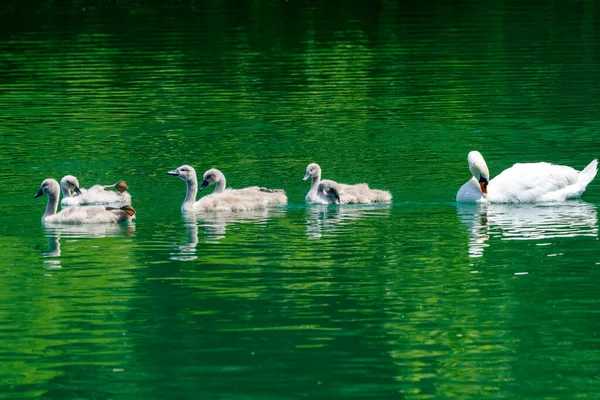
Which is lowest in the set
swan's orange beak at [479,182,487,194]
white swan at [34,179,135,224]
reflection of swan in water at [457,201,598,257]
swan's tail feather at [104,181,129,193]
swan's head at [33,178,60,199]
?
reflection of swan in water at [457,201,598,257]

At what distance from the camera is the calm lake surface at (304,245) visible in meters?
12.2

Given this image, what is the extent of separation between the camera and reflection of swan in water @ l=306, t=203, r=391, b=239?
18.7 m

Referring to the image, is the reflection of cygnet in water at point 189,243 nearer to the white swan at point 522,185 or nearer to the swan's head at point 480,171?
the white swan at point 522,185

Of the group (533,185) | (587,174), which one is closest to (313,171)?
(533,185)

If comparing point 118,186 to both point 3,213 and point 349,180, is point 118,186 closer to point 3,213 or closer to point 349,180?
point 3,213

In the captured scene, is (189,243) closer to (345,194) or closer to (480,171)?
(345,194)

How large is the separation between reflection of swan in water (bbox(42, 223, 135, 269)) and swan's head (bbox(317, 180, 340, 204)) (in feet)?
9.37

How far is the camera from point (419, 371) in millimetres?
12086

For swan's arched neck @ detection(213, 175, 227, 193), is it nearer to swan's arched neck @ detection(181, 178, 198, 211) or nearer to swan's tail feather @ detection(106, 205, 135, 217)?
swan's arched neck @ detection(181, 178, 198, 211)

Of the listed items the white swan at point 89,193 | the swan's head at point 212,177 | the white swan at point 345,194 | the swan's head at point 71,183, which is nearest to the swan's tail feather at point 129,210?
the white swan at point 89,193

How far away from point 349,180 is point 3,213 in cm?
550

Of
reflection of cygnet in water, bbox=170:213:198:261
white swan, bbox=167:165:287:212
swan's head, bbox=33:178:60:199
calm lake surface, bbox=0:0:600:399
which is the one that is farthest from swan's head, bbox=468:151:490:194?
swan's head, bbox=33:178:60:199

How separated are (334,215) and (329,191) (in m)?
0.69

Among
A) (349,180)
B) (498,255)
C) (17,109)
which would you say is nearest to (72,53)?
(17,109)
